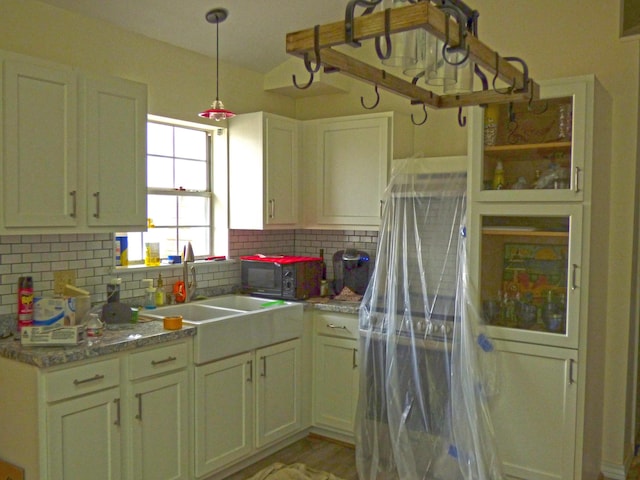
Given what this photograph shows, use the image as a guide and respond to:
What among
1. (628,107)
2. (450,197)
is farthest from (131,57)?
(628,107)

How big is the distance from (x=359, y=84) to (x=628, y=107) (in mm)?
1833

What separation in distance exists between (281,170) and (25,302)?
1.93 m

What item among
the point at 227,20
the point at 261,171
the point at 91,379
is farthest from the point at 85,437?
the point at 227,20

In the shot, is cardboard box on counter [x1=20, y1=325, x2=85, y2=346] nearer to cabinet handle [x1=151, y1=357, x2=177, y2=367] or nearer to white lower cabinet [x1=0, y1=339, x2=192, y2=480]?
white lower cabinet [x1=0, y1=339, x2=192, y2=480]

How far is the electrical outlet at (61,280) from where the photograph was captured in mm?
2969

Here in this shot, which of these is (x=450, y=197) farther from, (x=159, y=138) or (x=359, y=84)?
(x=159, y=138)

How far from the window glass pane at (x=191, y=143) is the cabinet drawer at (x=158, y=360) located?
4.94 ft

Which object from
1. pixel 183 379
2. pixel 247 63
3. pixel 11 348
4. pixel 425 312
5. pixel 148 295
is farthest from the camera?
pixel 247 63

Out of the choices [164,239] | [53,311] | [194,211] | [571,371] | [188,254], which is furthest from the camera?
[194,211]

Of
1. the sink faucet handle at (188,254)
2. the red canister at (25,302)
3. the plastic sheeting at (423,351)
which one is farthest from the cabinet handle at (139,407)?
the plastic sheeting at (423,351)

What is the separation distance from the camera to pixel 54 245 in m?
2.96

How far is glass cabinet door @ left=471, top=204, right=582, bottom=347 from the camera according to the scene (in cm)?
288

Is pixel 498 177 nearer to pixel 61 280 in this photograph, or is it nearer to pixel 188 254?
pixel 188 254

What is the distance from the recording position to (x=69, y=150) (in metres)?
2.70
